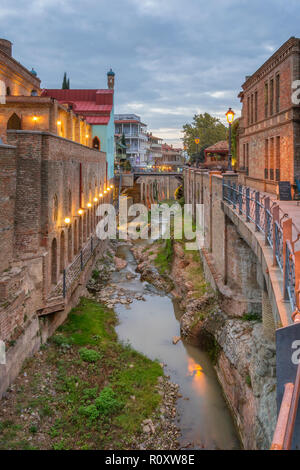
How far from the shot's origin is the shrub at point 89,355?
45.8 feet

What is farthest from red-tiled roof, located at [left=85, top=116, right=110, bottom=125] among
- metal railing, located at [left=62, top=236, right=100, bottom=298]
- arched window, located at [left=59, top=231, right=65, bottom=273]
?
arched window, located at [left=59, top=231, right=65, bottom=273]

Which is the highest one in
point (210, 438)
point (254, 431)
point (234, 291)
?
point (234, 291)

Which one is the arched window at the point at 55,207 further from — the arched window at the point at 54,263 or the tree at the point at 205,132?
the tree at the point at 205,132

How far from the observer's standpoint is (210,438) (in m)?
11.5

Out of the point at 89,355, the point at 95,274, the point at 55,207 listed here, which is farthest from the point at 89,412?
the point at 95,274

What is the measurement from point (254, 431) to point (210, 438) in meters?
1.81

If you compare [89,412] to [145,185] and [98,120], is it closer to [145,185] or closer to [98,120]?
[98,120]

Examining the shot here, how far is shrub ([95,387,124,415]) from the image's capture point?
37.5ft

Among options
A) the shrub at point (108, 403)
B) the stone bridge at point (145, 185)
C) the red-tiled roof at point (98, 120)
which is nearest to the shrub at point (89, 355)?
the shrub at point (108, 403)

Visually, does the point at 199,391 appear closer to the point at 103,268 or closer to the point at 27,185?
the point at 27,185

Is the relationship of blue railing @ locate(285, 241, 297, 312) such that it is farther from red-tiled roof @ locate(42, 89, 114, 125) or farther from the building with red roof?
red-tiled roof @ locate(42, 89, 114, 125)

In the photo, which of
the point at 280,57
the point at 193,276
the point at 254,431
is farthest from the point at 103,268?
the point at 254,431

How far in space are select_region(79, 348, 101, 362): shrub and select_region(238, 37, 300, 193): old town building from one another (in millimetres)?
12188

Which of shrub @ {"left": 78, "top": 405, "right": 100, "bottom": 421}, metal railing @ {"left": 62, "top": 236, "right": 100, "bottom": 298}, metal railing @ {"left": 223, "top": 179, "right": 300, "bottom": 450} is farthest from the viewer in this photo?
metal railing @ {"left": 62, "top": 236, "right": 100, "bottom": 298}
